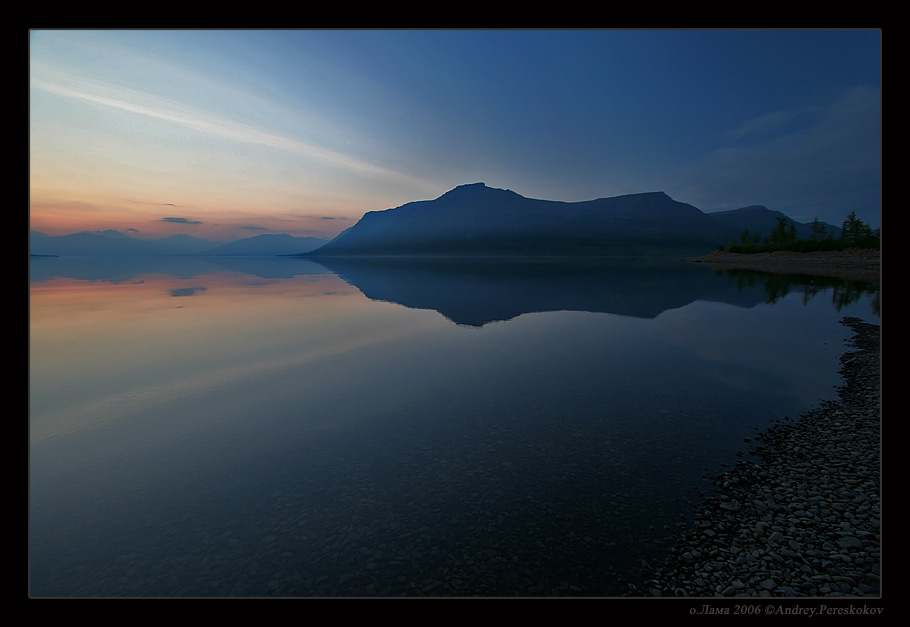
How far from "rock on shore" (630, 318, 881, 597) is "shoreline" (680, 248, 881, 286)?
8673 cm

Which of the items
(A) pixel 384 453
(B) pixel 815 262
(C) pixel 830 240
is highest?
(C) pixel 830 240

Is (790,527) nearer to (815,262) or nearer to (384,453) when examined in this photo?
(384,453)

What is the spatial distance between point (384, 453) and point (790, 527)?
9.28 m

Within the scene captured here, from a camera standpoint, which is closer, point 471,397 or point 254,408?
point 254,408

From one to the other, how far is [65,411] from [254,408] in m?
6.74

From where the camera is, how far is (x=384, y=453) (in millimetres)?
10820

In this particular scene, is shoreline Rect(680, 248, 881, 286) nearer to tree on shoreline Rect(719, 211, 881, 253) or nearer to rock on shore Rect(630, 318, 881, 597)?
tree on shoreline Rect(719, 211, 881, 253)

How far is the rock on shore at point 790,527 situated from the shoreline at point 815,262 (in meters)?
86.7

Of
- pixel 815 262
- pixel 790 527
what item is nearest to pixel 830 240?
pixel 815 262

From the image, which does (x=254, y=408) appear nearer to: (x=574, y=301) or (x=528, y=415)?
(x=528, y=415)

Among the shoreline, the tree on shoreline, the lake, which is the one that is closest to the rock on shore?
the lake
